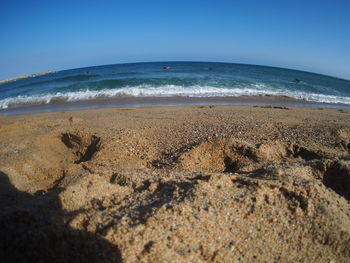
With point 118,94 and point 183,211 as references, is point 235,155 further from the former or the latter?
point 118,94

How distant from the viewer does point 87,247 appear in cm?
136

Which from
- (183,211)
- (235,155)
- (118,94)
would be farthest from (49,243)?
(118,94)

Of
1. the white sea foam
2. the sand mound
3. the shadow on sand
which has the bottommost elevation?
the shadow on sand

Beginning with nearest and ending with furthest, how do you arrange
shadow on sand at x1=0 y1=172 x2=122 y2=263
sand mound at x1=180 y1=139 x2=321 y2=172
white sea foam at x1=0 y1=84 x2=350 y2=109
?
shadow on sand at x1=0 y1=172 x2=122 y2=263 → sand mound at x1=180 y1=139 x2=321 y2=172 → white sea foam at x1=0 y1=84 x2=350 y2=109

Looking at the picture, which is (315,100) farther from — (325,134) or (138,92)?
(138,92)

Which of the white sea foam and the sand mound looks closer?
the sand mound

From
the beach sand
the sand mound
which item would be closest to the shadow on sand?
the beach sand

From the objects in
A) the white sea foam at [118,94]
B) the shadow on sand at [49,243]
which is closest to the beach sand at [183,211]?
the shadow on sand at [49,243]

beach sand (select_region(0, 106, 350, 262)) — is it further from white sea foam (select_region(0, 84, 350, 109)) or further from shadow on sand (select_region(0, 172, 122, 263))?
white sea foam (select_region(0, 84, 350, 109))

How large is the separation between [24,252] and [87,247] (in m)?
0.44

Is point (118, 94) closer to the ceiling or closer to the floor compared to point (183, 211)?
closer to the ceiling

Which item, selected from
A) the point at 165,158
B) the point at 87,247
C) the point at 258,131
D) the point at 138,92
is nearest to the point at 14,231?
the point at 87,247

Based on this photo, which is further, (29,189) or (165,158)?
(165,158)

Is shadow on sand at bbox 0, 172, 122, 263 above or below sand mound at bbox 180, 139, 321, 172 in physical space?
below
